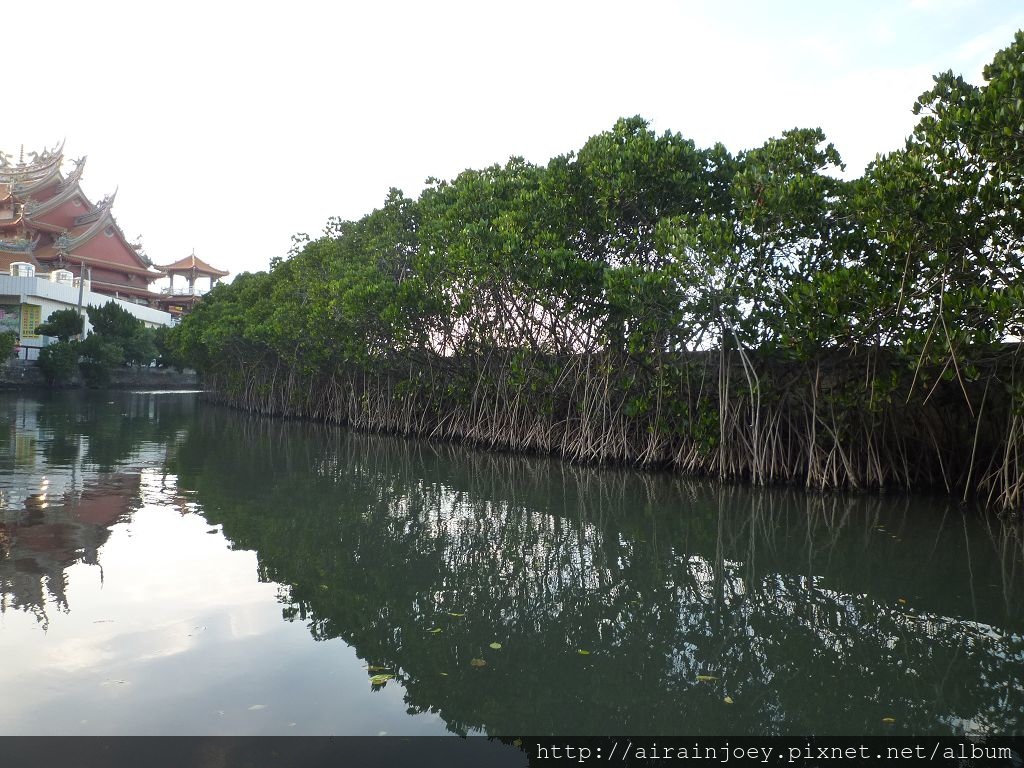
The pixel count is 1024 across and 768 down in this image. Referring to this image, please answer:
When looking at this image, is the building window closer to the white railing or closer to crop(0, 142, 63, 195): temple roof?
crop(0, 142, 63, 195): temple roof

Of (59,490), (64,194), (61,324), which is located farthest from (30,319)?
(59,490)

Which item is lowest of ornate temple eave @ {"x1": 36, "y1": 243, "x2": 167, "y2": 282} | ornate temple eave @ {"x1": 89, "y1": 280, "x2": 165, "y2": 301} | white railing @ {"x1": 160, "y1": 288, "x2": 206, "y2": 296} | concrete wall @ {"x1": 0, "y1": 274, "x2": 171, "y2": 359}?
concrete wall @ {"x1": 0, "y1": 274, "x2": 171, "y2": 359}

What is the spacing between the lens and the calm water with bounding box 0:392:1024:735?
126 inches

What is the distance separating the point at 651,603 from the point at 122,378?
122 ft

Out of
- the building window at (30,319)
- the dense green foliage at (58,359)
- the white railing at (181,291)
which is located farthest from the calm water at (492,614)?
the white railing at (181,291)

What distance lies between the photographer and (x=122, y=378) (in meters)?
35.7

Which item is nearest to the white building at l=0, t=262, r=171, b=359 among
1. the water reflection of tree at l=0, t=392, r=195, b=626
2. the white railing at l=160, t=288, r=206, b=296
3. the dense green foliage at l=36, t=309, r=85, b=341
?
the dense green foliage at l=36, t=309, r=85, b=341

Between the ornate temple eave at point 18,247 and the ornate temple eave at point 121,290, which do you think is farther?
the ornate temple eave at point 121,290

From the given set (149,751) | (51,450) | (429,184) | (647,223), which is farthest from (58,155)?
(149,751)

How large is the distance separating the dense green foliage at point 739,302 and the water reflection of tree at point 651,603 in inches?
63.5

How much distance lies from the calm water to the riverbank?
25.5m

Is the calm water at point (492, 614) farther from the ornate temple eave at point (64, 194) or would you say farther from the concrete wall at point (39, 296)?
the ornate temple eave at point (64, 194)

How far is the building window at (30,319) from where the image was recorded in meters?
31.3

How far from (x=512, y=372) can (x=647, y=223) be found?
3782 mm
